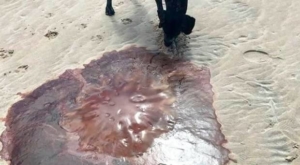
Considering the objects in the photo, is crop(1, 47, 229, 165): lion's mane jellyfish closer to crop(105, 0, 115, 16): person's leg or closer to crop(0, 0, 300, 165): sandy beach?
crop(0, 0, 300, 165): sandy beach

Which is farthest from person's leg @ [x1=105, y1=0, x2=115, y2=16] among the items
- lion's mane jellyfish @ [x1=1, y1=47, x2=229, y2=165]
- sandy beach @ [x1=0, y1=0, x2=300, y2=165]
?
lion's mane jellyfish @ [x1=1, y1=47, x2=229, y2=165]

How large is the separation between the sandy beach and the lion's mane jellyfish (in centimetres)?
18

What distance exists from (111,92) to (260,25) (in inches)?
96.4

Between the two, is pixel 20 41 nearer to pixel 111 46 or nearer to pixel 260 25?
pixel 111 46

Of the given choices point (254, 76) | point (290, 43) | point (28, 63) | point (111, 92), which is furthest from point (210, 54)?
point (28, 63)

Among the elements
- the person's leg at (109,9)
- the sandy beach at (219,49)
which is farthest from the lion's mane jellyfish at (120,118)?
the person's leg at (109,9)

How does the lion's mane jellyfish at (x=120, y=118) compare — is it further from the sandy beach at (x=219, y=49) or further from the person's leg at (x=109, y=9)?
the person's leg at (x=109, y=9)

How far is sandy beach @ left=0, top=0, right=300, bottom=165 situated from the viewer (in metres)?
4.54

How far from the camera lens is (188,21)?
5672 mm

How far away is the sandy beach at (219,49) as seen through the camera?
4.54 meters

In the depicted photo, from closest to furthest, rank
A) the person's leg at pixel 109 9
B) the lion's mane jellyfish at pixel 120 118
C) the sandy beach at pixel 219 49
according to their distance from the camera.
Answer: the lion's mane jellyfish at pixel 120 118
the sandy beach at pixel 219 49
the person's leg at pixel 109 9

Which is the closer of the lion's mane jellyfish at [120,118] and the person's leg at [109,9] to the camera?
the lion's mane jellyfish at [120,118]

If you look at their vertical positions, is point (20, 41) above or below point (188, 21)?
below

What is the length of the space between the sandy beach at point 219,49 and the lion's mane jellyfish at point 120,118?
0.59 ft
